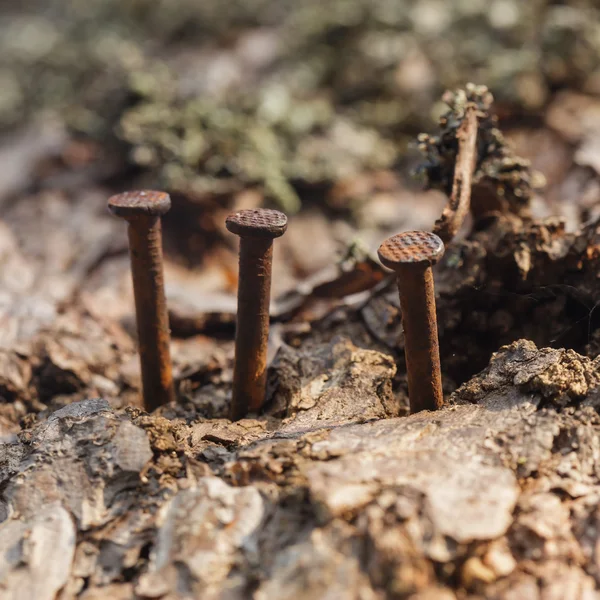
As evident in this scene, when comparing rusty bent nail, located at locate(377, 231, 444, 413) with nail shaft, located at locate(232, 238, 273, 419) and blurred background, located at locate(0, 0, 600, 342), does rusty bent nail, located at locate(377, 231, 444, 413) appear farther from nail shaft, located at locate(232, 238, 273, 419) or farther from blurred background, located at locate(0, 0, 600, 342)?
blurred background, located at locate(0, 0, 600, 342)

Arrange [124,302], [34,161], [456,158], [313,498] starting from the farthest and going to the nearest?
[34,161]
[124,302]
[456,158]
[313,498]

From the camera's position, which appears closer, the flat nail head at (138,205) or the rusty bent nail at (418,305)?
the rusty bent nail at (418,305)

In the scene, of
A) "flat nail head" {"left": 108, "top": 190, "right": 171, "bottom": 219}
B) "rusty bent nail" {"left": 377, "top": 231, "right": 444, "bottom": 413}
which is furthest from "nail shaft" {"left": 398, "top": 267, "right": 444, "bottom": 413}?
"flat nail head" {"left": 108, "top": 190, "right": 171, "bottom": 219}

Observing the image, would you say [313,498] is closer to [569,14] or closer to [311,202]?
[311,202]

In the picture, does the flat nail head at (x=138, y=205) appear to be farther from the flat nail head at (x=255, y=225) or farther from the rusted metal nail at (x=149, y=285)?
the flat nail head at (x=255, y=225)

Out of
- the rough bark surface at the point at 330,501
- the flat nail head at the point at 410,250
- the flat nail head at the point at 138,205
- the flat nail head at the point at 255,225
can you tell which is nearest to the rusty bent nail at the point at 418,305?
the flat nail head at the point at 410,250

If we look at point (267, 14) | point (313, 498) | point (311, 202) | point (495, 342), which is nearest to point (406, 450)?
point (313, 498)
